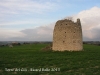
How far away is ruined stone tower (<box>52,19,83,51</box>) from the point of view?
28.5m

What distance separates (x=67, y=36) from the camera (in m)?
28.5

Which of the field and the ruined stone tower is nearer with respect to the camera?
the field

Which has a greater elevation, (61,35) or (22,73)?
(61,35)

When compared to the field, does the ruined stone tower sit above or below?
above

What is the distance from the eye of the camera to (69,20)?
96.7 ft

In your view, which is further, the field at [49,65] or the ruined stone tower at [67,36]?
the ruined stone tower at [67,36]

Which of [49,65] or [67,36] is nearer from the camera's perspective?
[49,65]

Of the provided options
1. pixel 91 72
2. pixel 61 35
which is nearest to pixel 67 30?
pixel 61 35

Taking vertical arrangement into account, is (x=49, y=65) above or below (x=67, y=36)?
below

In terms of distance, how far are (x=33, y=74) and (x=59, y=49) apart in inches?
656

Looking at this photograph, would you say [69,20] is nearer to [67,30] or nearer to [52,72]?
[67,30]

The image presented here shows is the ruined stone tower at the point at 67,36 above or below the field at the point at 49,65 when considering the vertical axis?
above

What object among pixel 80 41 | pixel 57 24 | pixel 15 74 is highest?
pixel 57 24

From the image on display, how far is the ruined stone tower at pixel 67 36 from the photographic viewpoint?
93.5 ft
